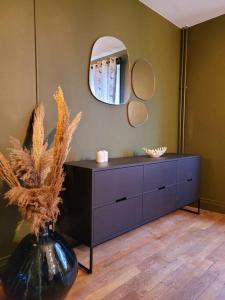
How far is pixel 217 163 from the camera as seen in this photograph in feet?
9.86

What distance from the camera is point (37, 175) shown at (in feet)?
4.58

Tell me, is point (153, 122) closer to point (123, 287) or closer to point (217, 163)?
point (217, 163)

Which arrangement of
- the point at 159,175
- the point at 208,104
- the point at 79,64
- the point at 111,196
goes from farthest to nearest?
1. the point at 208,104
2. the point at 159,175
3. the point at 79,64
4. the point at 111,196

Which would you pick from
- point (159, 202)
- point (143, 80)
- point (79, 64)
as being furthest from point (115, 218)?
point (143, 80)

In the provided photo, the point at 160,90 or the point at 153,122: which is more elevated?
the point at 160,90

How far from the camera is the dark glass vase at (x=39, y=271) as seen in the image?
1.26m

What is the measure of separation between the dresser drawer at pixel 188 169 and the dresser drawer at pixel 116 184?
727 mm

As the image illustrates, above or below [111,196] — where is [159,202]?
below

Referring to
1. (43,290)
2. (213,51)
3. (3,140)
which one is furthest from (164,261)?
(213,51)

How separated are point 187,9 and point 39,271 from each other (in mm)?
3080

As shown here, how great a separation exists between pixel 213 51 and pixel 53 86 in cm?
223

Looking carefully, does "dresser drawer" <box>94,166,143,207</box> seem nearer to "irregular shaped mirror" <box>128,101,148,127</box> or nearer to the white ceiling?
"irregular shaped mirror" <box>128,101,148,127</box>

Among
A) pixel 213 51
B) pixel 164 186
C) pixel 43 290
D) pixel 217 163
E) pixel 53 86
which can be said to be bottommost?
pixel 43 290

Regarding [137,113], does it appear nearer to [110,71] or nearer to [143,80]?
[143,80]
